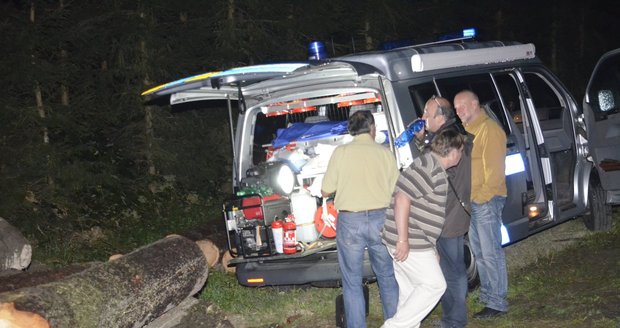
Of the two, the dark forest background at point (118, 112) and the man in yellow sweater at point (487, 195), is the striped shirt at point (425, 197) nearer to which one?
the man in yellow sweater at point (487, 195)

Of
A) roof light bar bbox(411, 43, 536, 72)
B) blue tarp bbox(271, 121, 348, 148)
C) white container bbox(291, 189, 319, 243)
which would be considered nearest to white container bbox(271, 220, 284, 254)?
white container bbox(291, 189, 319, 243)

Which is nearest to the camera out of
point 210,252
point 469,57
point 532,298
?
point 532,298

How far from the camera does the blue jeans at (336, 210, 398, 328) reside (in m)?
5.46

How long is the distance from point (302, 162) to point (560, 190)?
356 centimetres

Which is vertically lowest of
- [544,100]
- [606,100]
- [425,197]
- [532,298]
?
[532,298]

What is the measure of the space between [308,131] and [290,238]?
120 cm

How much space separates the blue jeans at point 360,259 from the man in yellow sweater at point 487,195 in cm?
95

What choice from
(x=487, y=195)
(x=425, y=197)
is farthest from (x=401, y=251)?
(x=487, y=195)

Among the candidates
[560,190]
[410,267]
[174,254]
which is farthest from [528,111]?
[174,254]

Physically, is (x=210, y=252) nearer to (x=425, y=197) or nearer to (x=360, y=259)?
(x=360, y=259)

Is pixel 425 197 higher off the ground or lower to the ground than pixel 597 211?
higher

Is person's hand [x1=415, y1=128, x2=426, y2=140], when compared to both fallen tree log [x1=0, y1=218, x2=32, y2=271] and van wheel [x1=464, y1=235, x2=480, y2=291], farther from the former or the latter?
fallen tree log [x1=0, y1=218, x2=32, y2=271]

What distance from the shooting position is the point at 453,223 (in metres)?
5.37

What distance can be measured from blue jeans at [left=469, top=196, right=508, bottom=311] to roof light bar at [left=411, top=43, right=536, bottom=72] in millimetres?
1272
